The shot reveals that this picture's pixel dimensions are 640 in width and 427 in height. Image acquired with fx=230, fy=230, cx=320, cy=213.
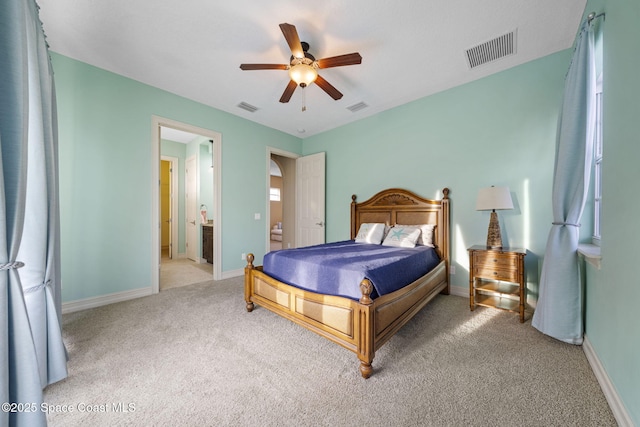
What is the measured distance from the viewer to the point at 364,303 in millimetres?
1582

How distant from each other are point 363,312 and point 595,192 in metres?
2.34

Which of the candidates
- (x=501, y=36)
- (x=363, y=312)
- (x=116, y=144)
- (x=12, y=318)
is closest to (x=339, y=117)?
Result: (x=501, y=36)

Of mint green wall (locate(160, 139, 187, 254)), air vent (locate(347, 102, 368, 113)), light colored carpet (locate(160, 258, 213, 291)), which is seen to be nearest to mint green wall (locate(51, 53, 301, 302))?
light colored carpet (locate(160, 258, 213, 291))

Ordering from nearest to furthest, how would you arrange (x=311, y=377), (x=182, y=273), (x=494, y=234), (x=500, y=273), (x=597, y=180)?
(x=311, y=377) < (x=597, y=180) < (x=500, y=273) < (x=494, y=234) < (x=182, y=273)

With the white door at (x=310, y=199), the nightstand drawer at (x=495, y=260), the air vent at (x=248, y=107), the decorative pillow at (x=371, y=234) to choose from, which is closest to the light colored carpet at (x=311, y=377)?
the nightstand drawer at (x=495, y=260)

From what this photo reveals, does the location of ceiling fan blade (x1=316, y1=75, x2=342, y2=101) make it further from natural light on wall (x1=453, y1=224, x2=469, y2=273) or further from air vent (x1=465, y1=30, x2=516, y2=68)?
natural light on wall (x1=453, y1=224, x2=469, y2=273)

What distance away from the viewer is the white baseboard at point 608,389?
115 centimetres

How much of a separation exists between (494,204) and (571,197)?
66 centimetres

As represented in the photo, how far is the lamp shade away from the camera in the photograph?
2508mm

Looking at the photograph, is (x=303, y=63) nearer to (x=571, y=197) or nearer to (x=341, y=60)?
Result: (x=341, y=60)

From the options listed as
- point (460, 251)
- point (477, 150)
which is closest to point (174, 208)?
point (460, 251)

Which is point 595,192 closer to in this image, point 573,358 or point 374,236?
point 573,358

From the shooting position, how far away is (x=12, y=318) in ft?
2.95

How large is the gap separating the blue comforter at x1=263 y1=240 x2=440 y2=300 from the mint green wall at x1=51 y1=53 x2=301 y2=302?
1.92m
